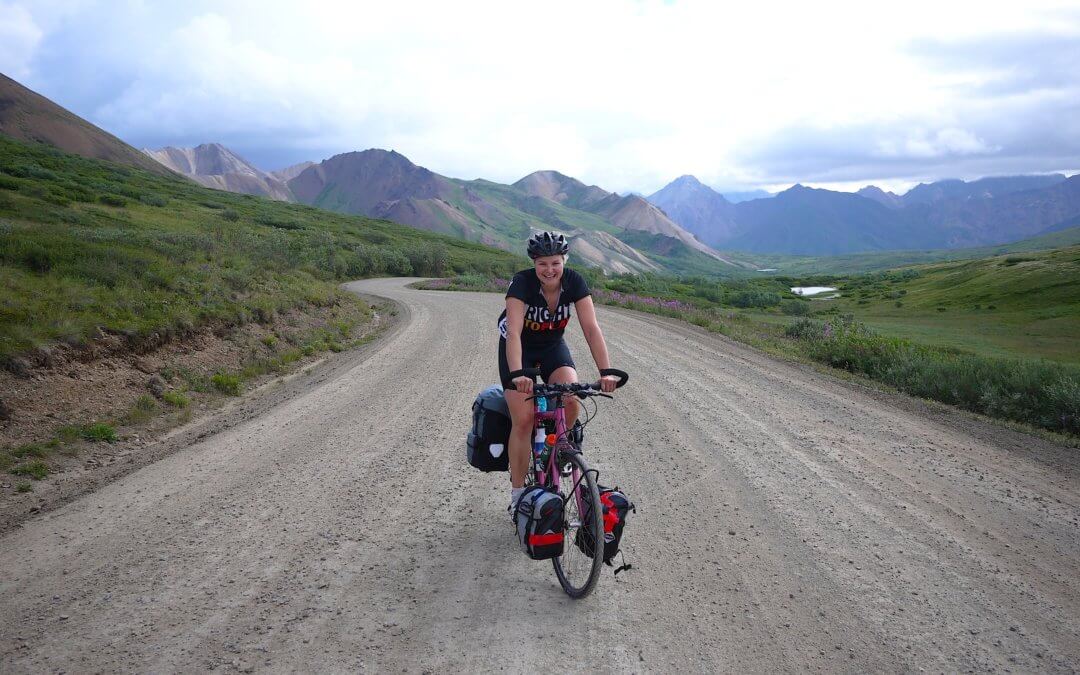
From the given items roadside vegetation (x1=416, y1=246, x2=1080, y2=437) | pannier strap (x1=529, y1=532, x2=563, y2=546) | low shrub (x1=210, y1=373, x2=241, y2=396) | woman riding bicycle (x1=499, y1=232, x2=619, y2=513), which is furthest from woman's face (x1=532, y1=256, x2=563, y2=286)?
roadside vegetation (x1=416, y1=246, x2=1080, y2=437)

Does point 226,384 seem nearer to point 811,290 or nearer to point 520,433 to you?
point 520,433

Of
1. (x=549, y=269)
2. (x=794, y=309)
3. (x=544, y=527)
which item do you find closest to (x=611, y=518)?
(x=544, y=527)

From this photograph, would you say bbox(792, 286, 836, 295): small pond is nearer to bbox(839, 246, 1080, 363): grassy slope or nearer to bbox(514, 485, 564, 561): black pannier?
bbox(839, 246, 1080, 363): grassy slope

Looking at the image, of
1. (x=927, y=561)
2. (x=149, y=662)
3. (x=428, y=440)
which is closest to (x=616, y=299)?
(x=428, y=440)

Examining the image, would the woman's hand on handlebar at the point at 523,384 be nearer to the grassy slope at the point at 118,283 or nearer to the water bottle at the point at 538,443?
the water bottle at the point at 538,443

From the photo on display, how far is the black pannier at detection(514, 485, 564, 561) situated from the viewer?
13.0ft

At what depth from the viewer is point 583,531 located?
3.96 meters

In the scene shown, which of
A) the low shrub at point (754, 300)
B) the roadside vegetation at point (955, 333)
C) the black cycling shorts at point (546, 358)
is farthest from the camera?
the low shrub at point (754, 300)

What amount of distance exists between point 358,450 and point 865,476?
6.06 meters

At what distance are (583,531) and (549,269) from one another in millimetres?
1993

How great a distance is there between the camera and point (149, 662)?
321 cm

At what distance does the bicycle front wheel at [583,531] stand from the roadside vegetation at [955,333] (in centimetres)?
877

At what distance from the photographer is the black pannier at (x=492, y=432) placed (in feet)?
15.2

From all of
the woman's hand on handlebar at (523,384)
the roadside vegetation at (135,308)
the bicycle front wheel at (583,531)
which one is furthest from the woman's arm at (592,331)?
the roadside vegetation at (135,308)
